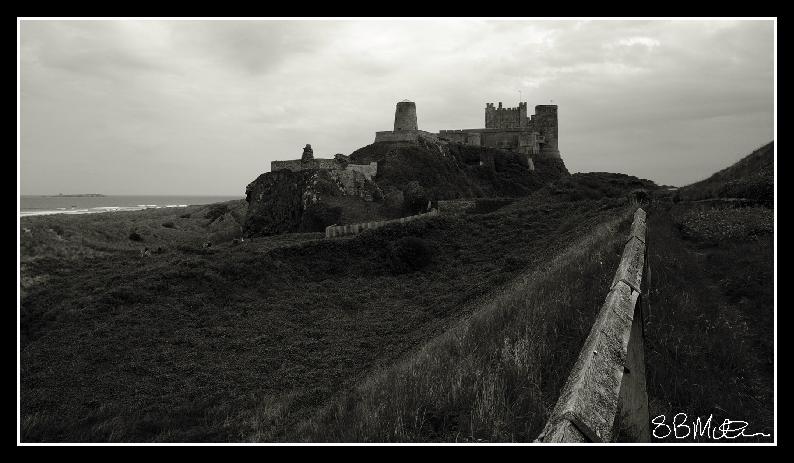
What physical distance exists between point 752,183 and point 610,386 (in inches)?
585

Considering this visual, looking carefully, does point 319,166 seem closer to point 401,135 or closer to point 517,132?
point 401,135

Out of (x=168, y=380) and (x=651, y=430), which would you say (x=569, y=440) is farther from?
(x=168, y=380)

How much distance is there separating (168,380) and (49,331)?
5.75 metres

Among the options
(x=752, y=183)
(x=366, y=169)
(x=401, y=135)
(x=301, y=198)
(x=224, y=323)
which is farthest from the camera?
(x=401, y=135)

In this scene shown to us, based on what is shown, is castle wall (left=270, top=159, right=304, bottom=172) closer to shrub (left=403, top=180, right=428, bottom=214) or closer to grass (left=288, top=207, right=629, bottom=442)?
shrub (left=403, top=180, right=428, bottom=214)

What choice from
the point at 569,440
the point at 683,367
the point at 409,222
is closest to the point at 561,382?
the point at 683,367

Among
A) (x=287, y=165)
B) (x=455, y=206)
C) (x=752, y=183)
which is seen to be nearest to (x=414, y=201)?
(x=455, y=206)

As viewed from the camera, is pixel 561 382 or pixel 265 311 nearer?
pixel 561 382

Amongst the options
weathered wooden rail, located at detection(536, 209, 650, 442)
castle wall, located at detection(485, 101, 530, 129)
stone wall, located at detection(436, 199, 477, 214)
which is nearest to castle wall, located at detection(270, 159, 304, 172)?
stone wall, located at detection(436, 199, 477, 214)

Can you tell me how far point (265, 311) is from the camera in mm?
18359

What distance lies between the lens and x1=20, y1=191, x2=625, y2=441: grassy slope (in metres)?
10.2
